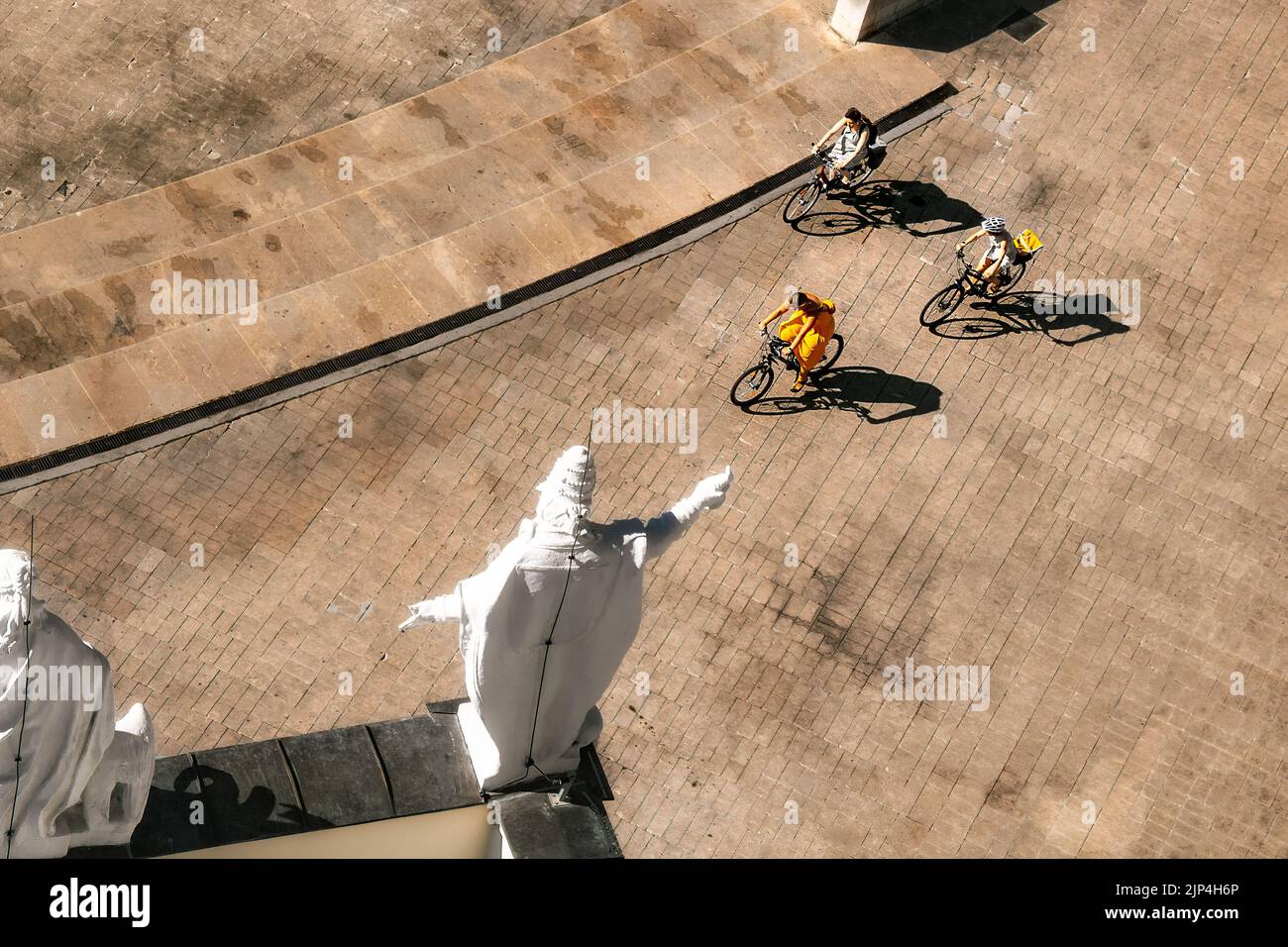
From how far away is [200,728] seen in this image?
16.3 meters

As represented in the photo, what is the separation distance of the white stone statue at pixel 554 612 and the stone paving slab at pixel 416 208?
9632 mm

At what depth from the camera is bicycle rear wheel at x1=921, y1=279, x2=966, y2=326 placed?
1948 centimetres

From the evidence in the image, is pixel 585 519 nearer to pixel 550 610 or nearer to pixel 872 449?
pixel 550 610

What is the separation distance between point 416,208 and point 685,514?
11482 mm

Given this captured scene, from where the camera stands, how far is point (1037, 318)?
65.3 ft

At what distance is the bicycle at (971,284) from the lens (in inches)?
755

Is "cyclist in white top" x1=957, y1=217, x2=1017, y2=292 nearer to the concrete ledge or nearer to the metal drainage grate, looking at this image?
the metal drainage grate

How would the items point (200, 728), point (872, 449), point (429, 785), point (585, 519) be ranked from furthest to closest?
point (872, 449) < point (200, 728) < point (429, 785) < point (585, 519)

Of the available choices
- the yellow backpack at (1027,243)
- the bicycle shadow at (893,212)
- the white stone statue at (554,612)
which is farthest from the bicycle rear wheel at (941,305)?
the white stone statue at (554,612)

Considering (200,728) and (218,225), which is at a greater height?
(218,225)
